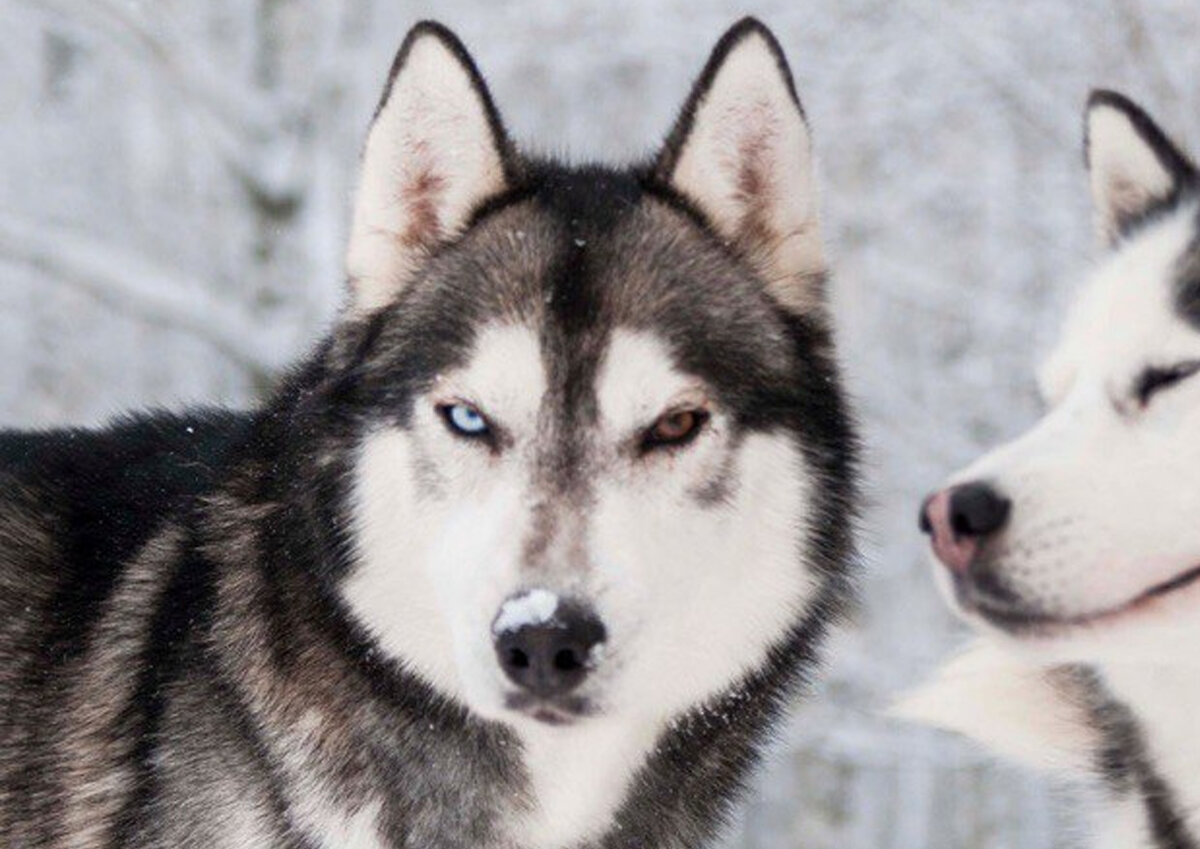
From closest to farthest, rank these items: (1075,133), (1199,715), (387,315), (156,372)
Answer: (1199,715), (387,315), (1075,133), (156,372)

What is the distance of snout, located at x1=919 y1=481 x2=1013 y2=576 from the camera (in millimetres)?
2652

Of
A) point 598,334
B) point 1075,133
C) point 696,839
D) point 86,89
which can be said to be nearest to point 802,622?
point 696,839

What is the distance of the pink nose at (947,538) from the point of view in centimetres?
→ 268

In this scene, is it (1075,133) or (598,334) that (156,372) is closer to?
(1075,133)

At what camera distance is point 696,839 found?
3.31 meters

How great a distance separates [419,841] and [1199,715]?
4.30 ft

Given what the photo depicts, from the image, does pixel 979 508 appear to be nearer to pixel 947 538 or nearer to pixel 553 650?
pixel 947 538

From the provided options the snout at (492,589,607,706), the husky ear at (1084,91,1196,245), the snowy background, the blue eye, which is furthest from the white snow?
the snowy background

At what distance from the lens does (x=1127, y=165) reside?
3.12 meters

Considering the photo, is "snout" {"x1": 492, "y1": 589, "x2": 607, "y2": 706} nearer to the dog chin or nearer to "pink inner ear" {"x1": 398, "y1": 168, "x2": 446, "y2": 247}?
the dog chin

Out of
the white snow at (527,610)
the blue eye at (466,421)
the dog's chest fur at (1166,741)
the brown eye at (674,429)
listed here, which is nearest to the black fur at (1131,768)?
the dog's chest fur at (1166,741)

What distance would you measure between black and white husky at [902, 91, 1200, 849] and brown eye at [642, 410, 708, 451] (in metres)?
0.47

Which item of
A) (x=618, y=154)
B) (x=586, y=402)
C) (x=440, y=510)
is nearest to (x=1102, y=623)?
(x=586, y=402)

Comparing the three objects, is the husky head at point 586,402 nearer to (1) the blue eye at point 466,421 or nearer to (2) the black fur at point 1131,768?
(1) the blue eye at point 466,421
